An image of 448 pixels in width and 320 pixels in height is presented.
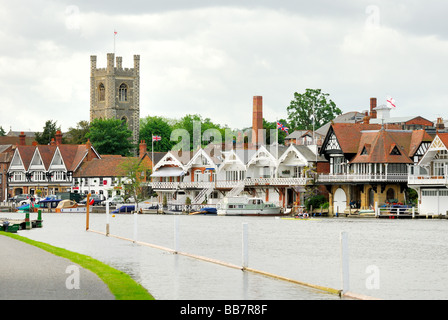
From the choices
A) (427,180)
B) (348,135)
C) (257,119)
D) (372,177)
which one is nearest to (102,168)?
(257,119)

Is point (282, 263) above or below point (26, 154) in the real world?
below

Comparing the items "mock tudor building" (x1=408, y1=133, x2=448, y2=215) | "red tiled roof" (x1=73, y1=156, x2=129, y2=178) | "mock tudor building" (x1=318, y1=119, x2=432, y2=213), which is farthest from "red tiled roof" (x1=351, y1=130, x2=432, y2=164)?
"red tiled roof" (x1=73, y1=156, x2=129, y2=178)

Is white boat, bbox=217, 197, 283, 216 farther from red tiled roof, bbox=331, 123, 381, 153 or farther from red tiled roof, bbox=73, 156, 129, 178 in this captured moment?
red tiled roof, bbox=73, 156, 129, 178

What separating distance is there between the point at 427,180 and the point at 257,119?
147 ft

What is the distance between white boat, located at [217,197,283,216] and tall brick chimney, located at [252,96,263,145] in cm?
2150

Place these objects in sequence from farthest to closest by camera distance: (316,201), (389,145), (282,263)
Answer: (316,201)
(389,145)
(282,263)

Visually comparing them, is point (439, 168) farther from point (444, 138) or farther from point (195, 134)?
point (195, 134)

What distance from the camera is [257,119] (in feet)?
428

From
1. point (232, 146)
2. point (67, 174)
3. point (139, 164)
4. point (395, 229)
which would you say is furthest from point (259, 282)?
point (67, 174)

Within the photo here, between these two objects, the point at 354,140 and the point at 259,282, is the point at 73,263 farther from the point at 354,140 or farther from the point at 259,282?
the point at 354,140

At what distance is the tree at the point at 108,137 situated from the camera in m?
166

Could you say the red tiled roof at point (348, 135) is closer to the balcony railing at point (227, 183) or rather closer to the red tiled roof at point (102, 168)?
the balcony railing at point (227, 183)
